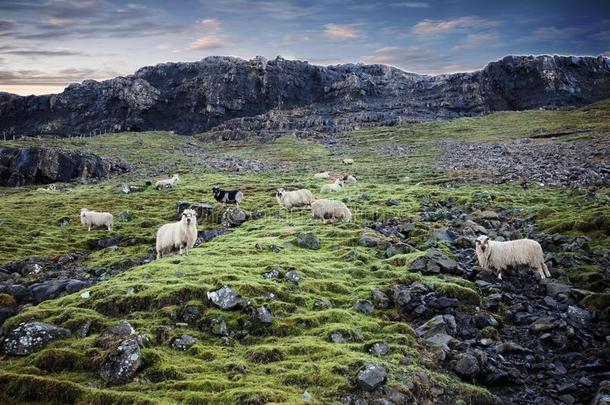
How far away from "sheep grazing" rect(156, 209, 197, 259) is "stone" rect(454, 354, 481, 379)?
12912 millimetres

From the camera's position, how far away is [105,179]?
183 ft

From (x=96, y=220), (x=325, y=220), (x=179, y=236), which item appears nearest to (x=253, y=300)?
(x=179, y=236)

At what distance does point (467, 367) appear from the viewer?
1002 cm

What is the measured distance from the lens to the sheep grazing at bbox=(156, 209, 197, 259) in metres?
19.5

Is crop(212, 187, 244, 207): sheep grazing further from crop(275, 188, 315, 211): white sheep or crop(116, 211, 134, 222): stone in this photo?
crop(116, 211, 134, 222): stone

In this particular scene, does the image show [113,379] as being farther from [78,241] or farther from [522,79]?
[522,79]

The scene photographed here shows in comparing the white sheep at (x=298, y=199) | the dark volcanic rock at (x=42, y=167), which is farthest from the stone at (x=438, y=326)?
the dark volcanic rock at (x=42, y=167)

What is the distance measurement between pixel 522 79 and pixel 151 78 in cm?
15314

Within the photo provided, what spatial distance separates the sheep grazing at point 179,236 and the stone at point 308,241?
16.3 ft

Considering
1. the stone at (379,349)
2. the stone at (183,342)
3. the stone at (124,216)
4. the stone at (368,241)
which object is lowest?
the stone at (124,216)

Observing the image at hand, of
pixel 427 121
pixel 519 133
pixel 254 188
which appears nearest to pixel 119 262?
pixel 254 188

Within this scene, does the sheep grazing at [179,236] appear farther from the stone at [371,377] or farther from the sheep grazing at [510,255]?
the sheep grazing at [510,255]

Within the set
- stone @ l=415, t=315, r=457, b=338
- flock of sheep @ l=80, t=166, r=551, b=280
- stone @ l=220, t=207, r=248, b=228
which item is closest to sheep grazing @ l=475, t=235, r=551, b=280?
flock of sheep @ l=80, t=166, r=551, b=280

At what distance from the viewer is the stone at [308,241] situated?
64.0ft
